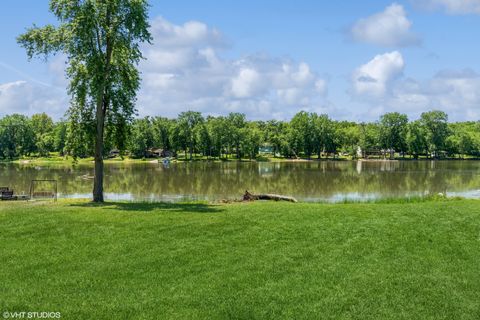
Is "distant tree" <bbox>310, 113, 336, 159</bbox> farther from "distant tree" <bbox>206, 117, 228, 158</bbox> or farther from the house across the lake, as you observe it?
the house across the lake

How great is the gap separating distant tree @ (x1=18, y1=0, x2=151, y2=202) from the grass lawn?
31.3ft

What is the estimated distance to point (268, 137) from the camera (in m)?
160

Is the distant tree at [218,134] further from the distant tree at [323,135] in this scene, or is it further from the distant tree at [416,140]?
the distant tree at [416,140]

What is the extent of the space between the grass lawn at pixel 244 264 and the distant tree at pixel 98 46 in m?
9.54

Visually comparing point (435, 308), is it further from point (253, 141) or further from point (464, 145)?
point (464, 145)

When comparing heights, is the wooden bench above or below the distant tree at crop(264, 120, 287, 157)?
below

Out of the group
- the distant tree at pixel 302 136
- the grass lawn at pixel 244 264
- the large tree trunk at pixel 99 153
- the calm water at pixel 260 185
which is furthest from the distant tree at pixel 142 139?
the grass lawn at pixel 244 264

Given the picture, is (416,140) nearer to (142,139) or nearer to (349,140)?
(349,140)

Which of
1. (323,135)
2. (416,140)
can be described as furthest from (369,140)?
(323,135)

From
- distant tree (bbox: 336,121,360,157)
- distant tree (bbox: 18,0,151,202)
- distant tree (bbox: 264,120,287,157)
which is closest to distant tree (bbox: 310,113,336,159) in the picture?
distant tree (bbox: 336,121,360,157)

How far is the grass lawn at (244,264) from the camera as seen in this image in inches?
413

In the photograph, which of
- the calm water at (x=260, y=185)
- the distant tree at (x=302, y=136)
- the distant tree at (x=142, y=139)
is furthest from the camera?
the distant tree at (x=302, y=136)

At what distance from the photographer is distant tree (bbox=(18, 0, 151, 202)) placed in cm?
2577

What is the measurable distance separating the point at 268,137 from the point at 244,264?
5827 inches
